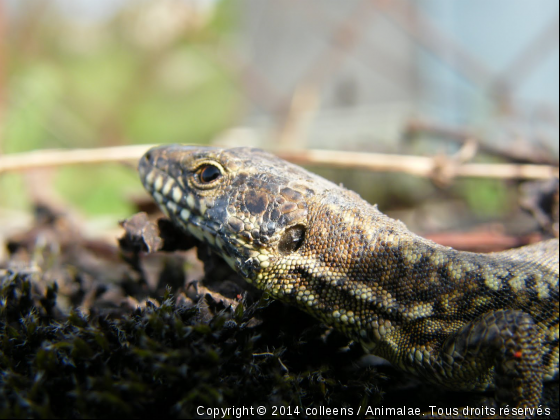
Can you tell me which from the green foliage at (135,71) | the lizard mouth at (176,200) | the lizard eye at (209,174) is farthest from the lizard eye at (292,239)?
the green foliage at (135,71)

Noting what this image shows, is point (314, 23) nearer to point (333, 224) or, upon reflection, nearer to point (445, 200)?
point (445, 200)

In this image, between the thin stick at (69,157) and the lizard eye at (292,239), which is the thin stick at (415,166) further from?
the lizard eye at (292,239)

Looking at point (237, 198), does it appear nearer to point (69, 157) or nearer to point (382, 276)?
point (382, 276)

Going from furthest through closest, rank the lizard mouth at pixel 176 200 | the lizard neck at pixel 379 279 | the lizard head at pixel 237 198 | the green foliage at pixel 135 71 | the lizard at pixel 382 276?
the green foliage at pixel 135 71, the lizard mouth at pixel 176 200, the lizard head at pixel 237 198, the lizard neck at pixel 379 279, the lizard at pixel 382 276

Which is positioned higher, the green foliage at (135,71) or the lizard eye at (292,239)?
the green foliage at (135,71)

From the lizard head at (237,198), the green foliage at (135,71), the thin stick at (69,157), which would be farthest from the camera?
the green foliage at (135,71)
